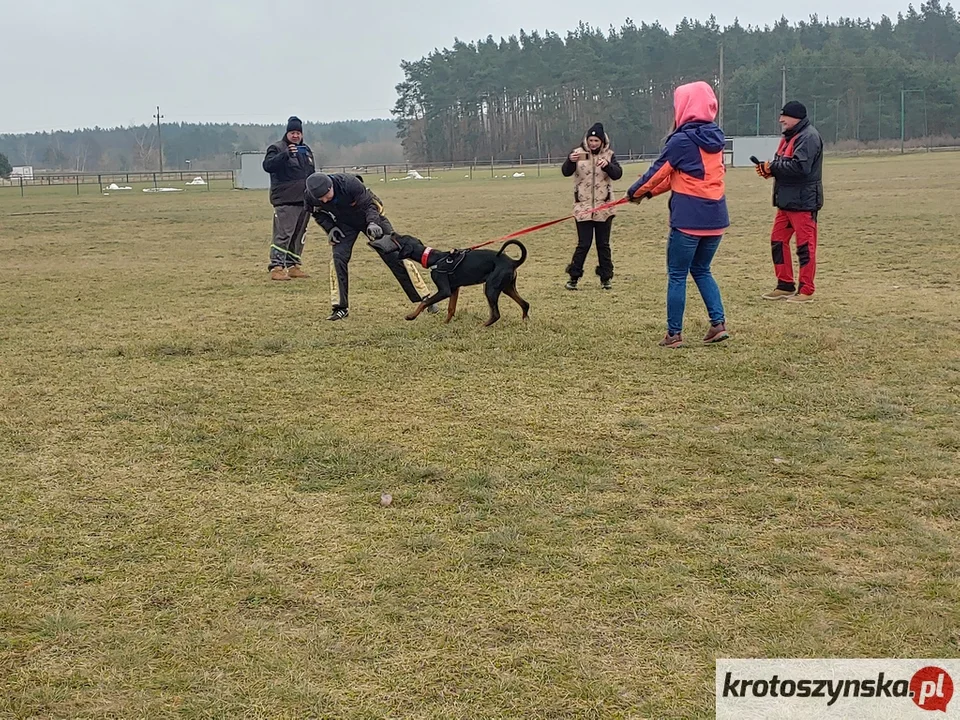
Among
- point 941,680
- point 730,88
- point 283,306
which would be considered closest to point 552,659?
point 941,680

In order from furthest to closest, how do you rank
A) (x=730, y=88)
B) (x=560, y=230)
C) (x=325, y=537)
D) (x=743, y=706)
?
(x=730, y=88), (x=560, y=230), (x=325, y=537), (x=743, y=706)

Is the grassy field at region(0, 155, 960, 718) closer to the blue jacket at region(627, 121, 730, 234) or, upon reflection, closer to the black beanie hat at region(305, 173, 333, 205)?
the blue jacket at region(627, 121, 730, 234)

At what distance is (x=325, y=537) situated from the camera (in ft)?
13.3

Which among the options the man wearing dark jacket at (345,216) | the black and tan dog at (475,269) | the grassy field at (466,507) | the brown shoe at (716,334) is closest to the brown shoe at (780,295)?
the grassy field at (466,507)

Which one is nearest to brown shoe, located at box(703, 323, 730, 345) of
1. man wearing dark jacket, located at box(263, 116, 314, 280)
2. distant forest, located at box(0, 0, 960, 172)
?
man wearing dark jacket, located at box(263, 116, 314, 280)

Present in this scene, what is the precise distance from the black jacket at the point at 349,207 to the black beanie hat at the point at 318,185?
121 millimetres

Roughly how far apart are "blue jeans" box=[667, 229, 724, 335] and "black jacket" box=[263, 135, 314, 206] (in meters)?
5.79

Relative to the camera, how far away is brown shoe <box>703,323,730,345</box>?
7.53 meters

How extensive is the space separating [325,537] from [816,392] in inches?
134

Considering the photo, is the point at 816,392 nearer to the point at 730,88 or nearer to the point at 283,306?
the point at 283,306

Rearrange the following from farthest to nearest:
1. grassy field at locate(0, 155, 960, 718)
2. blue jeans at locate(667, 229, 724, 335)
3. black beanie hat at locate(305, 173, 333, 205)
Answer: black beanie hat at locate(305, 173, 333, 205)
blue jeans at locate(667, 229, 724, 335)
grassy field at locate(0, 155, 960, 718)

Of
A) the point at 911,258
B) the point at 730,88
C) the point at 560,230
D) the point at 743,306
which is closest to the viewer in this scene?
the point at 743,306

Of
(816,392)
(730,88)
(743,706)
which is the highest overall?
(730,88)

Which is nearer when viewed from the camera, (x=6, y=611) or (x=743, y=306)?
(x=6, y=611)
